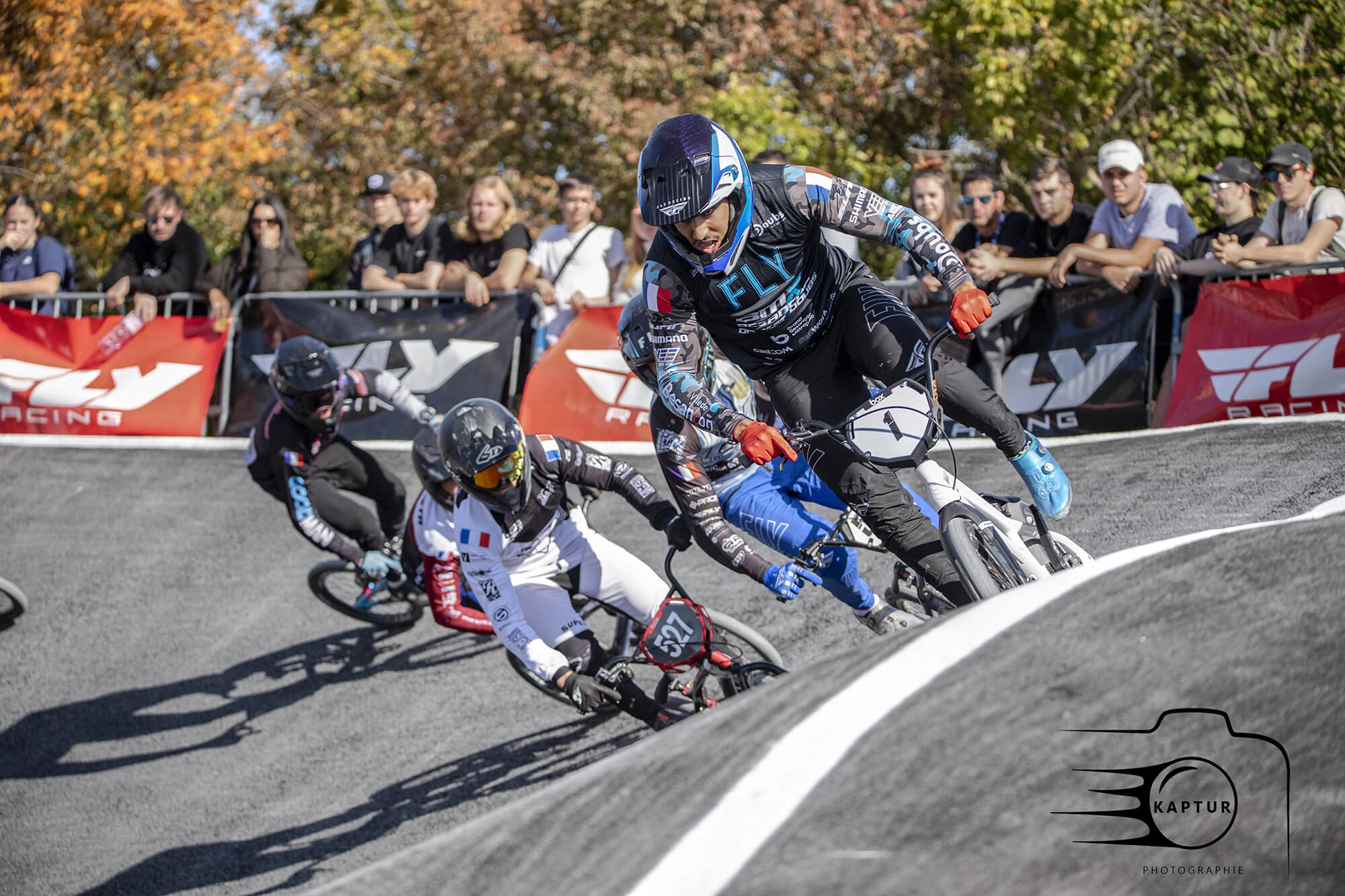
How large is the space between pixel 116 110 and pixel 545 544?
1431 cm

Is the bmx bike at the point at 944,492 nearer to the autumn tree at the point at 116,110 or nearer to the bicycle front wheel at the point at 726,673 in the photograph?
the bicycle front wheel at the point at 726,673

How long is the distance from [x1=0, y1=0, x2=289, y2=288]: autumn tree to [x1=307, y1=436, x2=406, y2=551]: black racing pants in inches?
418

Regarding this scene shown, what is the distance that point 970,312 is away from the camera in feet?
14.4

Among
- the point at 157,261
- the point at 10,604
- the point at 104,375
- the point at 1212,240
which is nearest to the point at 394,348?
the point at 157,261

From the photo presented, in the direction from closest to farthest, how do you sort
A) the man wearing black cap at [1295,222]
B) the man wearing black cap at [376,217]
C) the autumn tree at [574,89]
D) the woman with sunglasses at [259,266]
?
1. the man wearing black cap at [1295,222]
2. the man wearing black cap at [376,217]
3. the woman with sunglasses at [259,266]
4. the autumn tree at [574,89]

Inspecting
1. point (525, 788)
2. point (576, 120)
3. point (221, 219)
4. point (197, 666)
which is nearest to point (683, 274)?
point (525, 788)

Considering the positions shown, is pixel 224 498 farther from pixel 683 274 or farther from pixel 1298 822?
pixel 1298 822

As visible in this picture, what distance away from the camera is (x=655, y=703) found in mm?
6008

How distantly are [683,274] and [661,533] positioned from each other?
450 centimetres

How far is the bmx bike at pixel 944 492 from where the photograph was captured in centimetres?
459

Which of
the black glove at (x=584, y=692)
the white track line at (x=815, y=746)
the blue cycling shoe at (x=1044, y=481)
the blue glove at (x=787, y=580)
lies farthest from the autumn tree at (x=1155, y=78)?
the white track line at (x=815, y=746)

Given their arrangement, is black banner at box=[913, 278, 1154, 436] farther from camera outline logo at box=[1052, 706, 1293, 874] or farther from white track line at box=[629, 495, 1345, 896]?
camera outline logo at box=[1052, 706, 1293, 874]

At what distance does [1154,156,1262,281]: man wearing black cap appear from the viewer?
7793mm

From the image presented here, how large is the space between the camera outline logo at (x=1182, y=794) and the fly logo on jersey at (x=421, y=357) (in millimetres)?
7871
